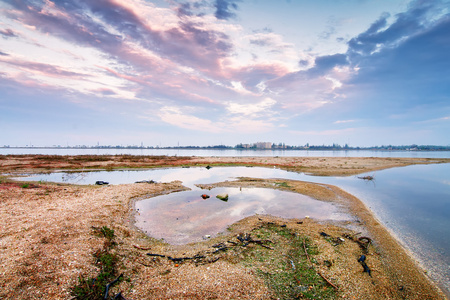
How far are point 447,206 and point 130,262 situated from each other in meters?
31.0

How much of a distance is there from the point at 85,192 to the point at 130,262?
707 inches

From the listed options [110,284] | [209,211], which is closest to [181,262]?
[110,284]

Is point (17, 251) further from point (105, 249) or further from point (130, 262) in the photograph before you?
point (130, 262)

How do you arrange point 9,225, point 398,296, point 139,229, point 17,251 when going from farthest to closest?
1. point 139,229
2. point 9,225
3. point 17,251
4. point 398,296

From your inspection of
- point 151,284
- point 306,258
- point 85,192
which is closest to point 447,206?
point 306,258

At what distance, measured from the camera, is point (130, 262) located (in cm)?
945

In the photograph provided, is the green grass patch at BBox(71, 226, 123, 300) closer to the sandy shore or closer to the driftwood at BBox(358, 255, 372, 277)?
the sandy shore

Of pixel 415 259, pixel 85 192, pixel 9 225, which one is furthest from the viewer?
pixel 85 192

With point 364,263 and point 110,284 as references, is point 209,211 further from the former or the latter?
point 364,263

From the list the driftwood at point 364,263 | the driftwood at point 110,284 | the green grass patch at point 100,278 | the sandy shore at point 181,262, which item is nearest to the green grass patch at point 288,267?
the sandy shore at point 181,262

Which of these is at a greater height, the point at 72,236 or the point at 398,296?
the point at 72,236

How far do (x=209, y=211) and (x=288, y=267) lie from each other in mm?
Result: 10486

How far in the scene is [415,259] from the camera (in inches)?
425

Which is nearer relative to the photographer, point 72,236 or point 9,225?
point 72,236
